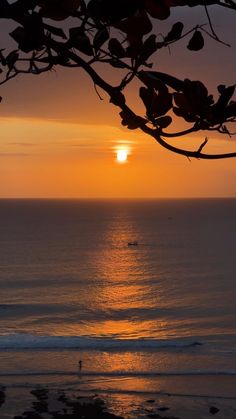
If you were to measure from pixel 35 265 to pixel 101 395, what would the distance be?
40.0 m

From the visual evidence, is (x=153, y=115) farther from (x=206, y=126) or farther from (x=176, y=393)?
(x=176, y=393)

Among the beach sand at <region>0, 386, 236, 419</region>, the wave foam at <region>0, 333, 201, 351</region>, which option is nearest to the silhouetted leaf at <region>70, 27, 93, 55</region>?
the beach sand at <region>0, 386, 236, 419</region>

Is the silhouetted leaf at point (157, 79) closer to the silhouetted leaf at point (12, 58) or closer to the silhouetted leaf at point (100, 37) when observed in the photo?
the silhouetted leaf at point (100, 37)

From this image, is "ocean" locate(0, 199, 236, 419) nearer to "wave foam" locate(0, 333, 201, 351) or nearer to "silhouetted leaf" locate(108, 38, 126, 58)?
"wave foam" locate(0, 333, 201, 351)

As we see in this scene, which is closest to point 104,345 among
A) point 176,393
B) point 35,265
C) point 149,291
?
point 176,393

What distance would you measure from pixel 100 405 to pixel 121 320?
636 inches

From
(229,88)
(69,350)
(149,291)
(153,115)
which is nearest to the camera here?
(229,88)

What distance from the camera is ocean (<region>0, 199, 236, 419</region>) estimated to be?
16438mm

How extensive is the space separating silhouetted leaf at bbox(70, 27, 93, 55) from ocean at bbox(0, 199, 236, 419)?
35.0 feet

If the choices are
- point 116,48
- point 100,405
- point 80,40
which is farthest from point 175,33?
point 100,405

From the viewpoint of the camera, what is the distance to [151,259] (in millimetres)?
58719

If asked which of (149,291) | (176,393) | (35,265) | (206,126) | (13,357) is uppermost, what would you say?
(35,265)

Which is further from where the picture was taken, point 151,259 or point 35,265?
point 151,259

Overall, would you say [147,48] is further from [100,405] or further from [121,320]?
[121,320]
